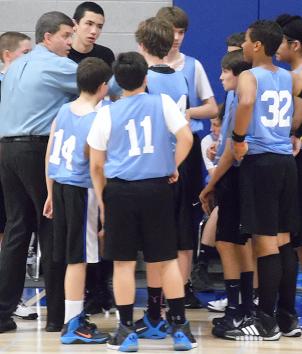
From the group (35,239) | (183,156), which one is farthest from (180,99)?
(35,239)

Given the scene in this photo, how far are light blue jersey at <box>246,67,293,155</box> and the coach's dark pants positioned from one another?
3.98 ft

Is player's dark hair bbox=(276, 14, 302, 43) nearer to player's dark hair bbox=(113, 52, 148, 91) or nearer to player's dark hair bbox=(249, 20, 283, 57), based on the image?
player's dark hair bbox=(249, 20, 283, 57)

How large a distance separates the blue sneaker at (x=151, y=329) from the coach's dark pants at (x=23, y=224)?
48 centimetres

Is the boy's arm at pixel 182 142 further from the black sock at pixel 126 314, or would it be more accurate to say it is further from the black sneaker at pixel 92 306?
the black sneaker at pixel 92 306

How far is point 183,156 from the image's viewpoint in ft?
17.1

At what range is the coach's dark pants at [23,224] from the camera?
5715 millimetres

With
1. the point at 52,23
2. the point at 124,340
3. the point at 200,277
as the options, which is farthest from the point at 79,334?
the point at 200,277

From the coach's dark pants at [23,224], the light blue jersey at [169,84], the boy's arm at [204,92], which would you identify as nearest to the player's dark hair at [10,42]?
the coach's dark pants at [23,224]

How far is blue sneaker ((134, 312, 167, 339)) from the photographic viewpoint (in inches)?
219

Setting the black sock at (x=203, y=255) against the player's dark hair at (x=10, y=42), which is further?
the black sock at (x=203, y=255)

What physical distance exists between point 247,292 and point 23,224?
1.34 metres

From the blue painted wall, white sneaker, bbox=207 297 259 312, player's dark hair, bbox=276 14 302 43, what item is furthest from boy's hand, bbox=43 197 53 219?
the blue painted wall

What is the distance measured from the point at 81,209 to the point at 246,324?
1.11m

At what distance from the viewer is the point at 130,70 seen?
5.18 metres
